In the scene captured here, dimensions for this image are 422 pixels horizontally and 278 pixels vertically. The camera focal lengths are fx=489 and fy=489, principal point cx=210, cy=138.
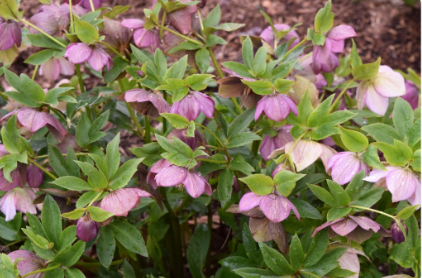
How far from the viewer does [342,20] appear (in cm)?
229

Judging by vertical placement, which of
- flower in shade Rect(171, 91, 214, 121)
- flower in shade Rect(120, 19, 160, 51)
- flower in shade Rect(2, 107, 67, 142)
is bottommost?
flower in shade Rect(2, 107, 67, 142)

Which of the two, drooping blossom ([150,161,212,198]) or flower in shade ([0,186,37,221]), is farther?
flower in shade ([0,186,37,221])

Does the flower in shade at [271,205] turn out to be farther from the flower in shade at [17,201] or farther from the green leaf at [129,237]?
the flower in shade at [17,201]

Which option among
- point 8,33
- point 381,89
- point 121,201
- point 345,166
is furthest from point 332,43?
point 8,33

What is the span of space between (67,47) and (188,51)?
0.26m

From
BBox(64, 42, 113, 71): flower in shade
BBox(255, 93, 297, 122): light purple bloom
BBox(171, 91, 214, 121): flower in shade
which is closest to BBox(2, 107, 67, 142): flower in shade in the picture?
BBox(64, 42, 113, 71): flower in shade

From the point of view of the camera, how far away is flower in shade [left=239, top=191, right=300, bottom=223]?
2.49ft

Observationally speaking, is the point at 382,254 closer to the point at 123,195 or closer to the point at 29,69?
the point at 123,195

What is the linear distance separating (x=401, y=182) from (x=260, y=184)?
229 millimetres

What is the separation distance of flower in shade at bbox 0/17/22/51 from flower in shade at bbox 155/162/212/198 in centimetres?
43

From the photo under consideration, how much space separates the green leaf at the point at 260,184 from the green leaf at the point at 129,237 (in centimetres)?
23

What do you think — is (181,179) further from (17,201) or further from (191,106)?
(17,201)

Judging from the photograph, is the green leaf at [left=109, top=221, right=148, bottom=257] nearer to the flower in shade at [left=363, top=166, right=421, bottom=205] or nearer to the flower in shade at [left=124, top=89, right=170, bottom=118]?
the flower in shade at [left=124, top=89, right=170, bottom=118]

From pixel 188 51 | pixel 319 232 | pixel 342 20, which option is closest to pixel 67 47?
pixel 188 51
